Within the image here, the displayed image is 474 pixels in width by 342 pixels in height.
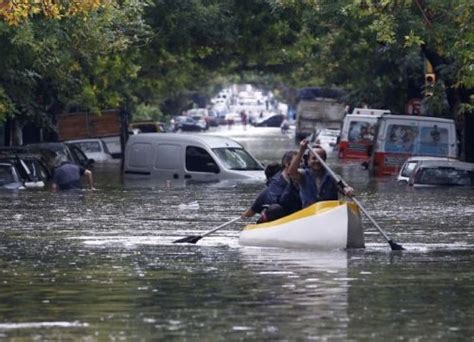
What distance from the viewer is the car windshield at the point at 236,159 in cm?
3741

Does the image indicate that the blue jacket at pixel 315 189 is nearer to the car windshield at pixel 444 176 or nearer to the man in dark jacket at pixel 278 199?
the man in dark jacket at pixel 278 199

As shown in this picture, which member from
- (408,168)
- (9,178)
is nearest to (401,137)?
(408,168)

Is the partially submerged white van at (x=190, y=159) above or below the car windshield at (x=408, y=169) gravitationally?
above

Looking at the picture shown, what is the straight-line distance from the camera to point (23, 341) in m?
12.3

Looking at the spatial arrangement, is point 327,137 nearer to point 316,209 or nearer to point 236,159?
point 236,159

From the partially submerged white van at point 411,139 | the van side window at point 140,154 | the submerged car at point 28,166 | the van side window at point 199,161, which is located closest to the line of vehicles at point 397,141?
the partially submerged white van at point 411,139

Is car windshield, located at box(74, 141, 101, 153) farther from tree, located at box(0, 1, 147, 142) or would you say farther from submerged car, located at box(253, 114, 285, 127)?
submerged car, located at box(253, 114, 285, 127)

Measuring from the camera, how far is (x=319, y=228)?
787 inches

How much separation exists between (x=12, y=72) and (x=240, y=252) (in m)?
16.1

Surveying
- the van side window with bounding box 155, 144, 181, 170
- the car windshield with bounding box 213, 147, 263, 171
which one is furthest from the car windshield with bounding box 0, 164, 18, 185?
the car windshield with bounding box 213, 147, 263, 171

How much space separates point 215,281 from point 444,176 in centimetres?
2074

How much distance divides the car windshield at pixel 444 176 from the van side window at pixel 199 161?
4.76m

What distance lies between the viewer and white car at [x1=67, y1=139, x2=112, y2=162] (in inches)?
2183

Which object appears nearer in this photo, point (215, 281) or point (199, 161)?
point (215, 281)
